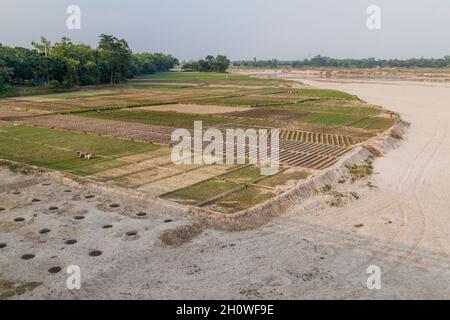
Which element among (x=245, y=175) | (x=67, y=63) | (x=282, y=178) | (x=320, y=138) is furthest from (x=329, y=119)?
(x=67, y=63)

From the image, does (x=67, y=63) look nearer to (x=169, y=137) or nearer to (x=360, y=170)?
(x=169, y=137)

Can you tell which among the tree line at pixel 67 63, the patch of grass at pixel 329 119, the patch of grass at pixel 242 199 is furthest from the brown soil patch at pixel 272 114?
the tree line at pixel 67 63

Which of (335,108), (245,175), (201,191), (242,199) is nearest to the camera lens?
(242,199)

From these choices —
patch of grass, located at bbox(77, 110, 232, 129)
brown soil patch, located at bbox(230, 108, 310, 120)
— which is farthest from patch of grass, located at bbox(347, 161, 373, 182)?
brown soil patch, located at bbox(230, 108, 310, 120)

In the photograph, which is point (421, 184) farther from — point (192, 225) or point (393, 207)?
point (192, 225)

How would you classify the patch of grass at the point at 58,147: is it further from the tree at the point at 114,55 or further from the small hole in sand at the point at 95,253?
the tree at the point at 114,55

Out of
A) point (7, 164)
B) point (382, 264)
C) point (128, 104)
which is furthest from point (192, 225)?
point (128, 104)

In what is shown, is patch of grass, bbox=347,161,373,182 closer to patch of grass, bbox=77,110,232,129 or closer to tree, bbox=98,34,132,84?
patch of grass, bbox=77,110,232,129
